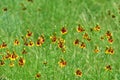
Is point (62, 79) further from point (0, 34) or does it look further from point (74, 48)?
point (0, 34)

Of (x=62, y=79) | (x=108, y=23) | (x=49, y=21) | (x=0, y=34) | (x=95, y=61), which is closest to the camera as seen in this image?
(x=62, y=79)

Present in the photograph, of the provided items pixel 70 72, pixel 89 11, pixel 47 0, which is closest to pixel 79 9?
pixel 89 11

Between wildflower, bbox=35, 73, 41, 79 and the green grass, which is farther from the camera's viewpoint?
the green grass

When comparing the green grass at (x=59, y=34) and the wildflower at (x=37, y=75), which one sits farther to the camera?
the green grass at (x=59, y=34)

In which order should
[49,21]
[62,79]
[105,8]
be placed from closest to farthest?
[62,79] < [49,21] < [105,8]

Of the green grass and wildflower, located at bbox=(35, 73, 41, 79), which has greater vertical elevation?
the green grass

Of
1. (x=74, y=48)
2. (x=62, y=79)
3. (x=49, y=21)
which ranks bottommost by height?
(x=62, y=79)

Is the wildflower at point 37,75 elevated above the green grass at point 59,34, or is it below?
below

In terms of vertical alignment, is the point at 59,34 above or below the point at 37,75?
above
